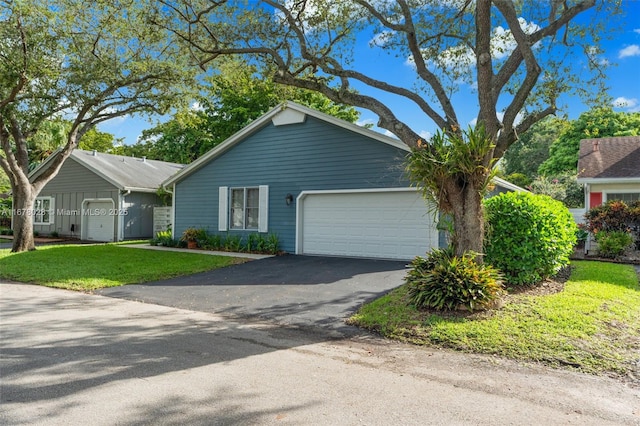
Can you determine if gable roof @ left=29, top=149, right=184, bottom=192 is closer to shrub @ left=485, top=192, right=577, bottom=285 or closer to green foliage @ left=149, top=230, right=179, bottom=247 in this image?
green foliage @ left=149, top=230, right=179, bottom=247

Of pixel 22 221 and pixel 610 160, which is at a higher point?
pixel 610 160

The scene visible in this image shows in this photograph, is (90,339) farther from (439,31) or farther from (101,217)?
(101,217)

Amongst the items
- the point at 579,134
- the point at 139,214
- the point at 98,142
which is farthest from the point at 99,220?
the point at 579,134

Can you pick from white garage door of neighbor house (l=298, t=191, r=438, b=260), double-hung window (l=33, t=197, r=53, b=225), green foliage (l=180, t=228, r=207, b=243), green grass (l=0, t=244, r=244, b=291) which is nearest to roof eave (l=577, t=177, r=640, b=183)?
white garage door of neighbor house (l=298, t=191, r=438, b=260)

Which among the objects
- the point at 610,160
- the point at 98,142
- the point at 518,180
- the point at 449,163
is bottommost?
the point at 449,163

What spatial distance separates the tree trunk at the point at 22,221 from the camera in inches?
560

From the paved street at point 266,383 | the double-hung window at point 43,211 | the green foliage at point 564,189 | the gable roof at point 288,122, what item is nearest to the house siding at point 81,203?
the double-hung window at point 43,211

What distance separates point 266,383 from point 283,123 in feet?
36.8

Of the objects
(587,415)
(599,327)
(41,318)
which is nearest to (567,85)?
(599,327)

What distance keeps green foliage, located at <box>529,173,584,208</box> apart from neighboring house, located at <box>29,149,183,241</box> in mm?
18171

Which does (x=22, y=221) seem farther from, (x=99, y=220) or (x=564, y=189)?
(x=564, y=189)

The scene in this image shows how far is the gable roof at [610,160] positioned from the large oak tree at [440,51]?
24.2 ft

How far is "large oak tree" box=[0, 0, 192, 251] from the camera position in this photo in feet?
36.5

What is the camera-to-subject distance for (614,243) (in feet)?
36.7
